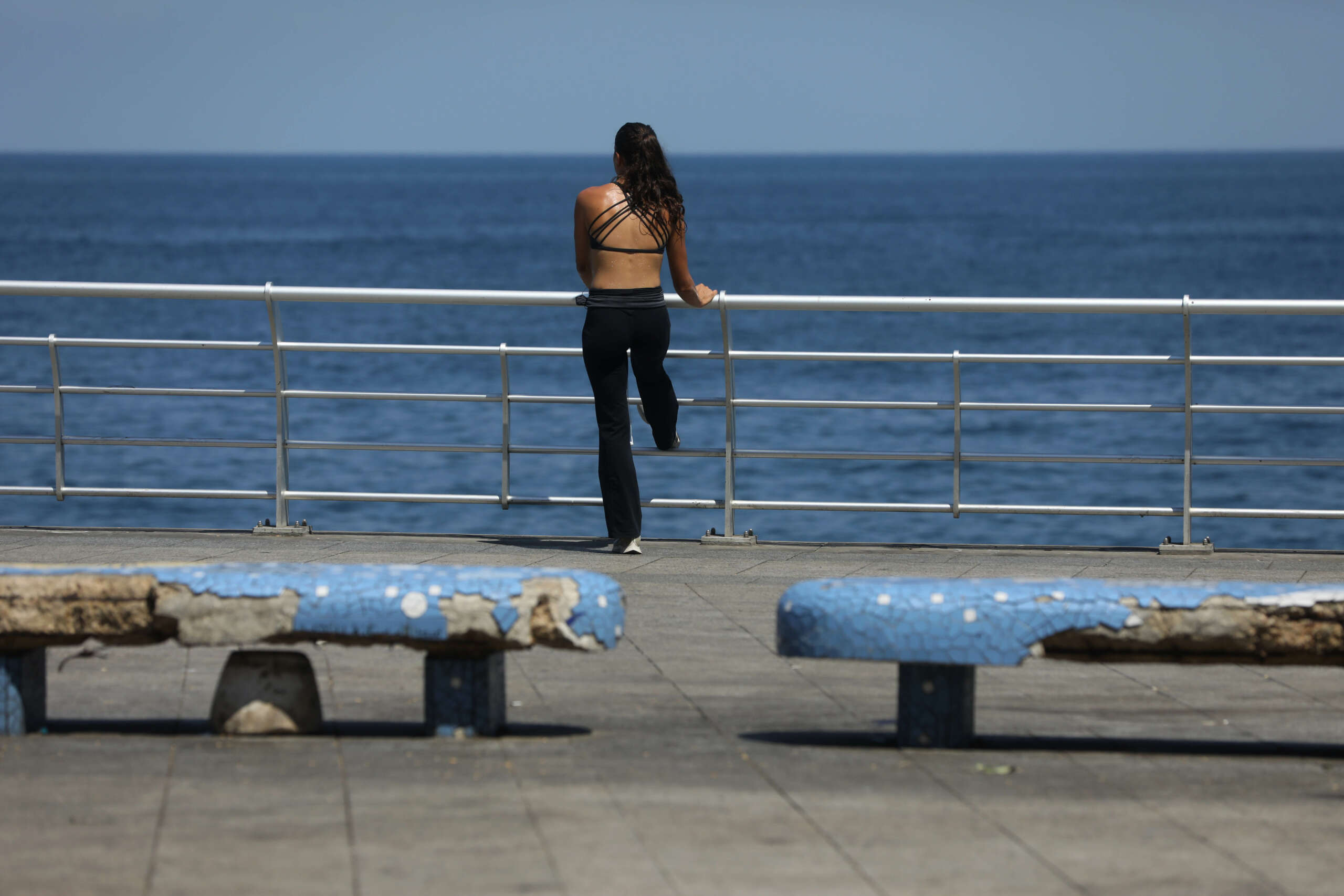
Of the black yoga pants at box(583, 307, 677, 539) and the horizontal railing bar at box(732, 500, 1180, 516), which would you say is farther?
the horizontal railing bar at box(732, 500, 1180, 516)

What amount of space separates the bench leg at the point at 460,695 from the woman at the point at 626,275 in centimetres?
262

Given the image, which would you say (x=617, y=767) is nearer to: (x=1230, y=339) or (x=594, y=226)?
(x=594, y=226)

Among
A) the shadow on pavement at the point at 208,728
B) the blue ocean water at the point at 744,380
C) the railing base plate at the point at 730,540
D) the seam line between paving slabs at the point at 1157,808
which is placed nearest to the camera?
the seam line between paving slabs at the point at 1157,808

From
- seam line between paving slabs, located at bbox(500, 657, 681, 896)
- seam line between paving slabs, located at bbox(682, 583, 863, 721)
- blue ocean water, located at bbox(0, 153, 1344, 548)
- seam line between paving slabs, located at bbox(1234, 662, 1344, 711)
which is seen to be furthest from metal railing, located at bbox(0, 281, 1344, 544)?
blue ocean water, located at bbox(0, 153, 1344, 548)

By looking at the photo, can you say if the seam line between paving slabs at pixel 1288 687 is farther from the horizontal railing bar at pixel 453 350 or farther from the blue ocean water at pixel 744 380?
the blue ocean water at pixel 744 380

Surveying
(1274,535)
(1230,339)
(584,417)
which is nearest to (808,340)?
(1230,339)

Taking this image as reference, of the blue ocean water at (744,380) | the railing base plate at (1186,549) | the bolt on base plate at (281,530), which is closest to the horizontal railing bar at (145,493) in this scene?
the bolt on base plate at (281,530)

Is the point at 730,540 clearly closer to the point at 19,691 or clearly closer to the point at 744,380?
the point at 19,691

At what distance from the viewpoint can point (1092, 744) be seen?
445 centimetres

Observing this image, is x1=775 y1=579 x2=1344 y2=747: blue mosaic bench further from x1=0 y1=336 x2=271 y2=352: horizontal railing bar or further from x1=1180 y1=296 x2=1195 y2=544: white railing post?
x1=0 y1=336 x2=271 y2=352: horizontal railing bar

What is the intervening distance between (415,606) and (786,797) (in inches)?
40.4

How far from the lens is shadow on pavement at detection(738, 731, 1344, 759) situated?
438 centimetres

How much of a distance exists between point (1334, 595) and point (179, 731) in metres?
3.05

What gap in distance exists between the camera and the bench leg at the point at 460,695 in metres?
4.31
